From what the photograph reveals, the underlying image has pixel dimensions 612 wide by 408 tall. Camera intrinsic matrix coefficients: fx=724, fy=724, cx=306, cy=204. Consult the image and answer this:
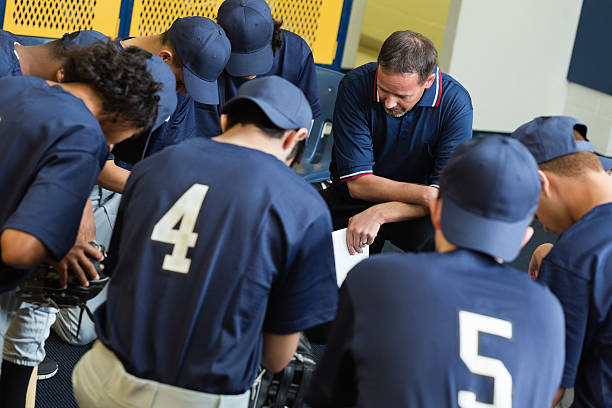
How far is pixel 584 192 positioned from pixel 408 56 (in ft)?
3.65

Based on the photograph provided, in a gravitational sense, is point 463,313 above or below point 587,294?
above

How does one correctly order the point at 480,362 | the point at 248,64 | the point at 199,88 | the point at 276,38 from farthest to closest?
the point at 276,38, the point at 248,64, the point at 199,88, the point at 480,362

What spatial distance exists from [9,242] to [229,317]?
1.82ft

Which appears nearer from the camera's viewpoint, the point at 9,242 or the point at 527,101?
the point at 9,242

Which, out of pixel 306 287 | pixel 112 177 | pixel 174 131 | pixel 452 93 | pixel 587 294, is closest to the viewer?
pixel 306 287

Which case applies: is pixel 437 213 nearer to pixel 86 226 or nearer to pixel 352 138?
pixel 86 226

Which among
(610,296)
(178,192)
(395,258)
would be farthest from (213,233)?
(610,296)

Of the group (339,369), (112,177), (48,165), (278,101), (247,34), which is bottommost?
(112,177)

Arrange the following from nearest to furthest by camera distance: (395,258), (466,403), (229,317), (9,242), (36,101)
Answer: (466,403) → (395,258) → (229,317) → (9,242) → (36,101)

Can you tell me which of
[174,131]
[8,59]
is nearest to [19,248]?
[8,59]

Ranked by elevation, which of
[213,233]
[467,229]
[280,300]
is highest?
[467,229]

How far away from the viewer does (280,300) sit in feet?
5.43

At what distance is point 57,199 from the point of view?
171 cm

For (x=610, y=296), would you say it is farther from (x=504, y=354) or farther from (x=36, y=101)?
(x=36, y=101)
